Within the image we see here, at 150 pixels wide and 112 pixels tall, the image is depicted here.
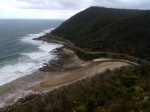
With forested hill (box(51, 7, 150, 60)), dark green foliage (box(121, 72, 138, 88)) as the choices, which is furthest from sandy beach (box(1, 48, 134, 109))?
dark green foliage (box(121, 72, 138, 88))

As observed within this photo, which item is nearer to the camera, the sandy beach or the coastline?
the coastline

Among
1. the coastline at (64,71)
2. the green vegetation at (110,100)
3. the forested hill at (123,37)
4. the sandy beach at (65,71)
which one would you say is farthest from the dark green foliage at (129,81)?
the forested hill at (123,37)

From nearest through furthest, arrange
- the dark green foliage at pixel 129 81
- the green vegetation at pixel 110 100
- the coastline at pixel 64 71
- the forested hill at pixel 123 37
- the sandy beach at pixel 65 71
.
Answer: the green vegetation at pixel 110 100
the dark green foliage at pixel 129 81
the coastline at pixel 64 71
the sandy beach at pixel 65 71
the forested hill at pixel 123 37

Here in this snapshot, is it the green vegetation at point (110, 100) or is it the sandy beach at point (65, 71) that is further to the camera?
the sandy beach at point (65, 71)

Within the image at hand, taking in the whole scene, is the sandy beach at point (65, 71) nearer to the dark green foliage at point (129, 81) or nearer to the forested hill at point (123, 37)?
the forested hill at point (123, 37)

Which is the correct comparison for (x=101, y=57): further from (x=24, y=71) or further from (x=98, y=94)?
(x=98, y=94)

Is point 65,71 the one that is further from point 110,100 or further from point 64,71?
point 110,100

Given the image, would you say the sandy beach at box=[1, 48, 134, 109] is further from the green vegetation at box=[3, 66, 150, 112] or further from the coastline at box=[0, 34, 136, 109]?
the green vegetation at box=[3, 66, 150, 112]

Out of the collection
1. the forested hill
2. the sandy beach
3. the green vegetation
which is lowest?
the sandy beach

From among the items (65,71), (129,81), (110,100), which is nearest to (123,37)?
(65,71)
